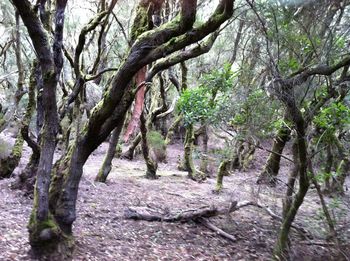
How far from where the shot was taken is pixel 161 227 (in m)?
6.37

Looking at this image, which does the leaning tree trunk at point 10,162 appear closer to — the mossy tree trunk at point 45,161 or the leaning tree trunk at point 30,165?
the leaning tree trunk at point 30,165

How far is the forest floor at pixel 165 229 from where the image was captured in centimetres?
501

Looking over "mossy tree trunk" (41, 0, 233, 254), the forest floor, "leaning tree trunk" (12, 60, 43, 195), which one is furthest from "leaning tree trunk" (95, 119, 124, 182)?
"mossy tree trunk" (41, 0, 233, 254)

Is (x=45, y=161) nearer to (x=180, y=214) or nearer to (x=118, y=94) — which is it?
(x=118, y=94)

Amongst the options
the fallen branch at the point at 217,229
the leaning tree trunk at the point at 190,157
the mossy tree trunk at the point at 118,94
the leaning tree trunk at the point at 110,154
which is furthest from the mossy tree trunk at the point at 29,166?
the leaning tree trunk at the point at 190,157

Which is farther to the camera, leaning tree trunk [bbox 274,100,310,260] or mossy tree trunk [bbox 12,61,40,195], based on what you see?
mossy tree trunk [bbox 12,61,40,195]

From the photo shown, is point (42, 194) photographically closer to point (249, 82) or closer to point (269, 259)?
point (269, 259)

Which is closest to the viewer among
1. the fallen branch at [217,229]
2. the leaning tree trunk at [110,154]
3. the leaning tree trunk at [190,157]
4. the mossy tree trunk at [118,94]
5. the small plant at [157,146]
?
the mossy tree trunk at [118,94]

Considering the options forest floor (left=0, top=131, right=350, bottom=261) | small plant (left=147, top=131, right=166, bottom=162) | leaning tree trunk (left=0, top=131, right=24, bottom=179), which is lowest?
forest floor (left=0, top=131, right=350, bottom=261)

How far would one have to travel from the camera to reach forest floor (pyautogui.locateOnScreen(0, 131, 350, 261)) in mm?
5012

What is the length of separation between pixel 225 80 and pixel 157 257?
3.54m

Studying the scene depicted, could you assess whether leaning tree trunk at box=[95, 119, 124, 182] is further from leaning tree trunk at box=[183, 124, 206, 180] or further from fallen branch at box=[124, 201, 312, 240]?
leaning tree trunk at box=[183, 124, 206, 180]

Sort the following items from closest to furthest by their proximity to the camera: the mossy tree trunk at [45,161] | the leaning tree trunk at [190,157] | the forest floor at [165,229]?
the mossy tree trunk at [45,161] → the forest floor at [165,229] → the leaning tree trunk at [190,157]

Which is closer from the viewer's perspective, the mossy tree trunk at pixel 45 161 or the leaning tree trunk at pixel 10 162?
the mossy tree trunk at pixel 45 161
